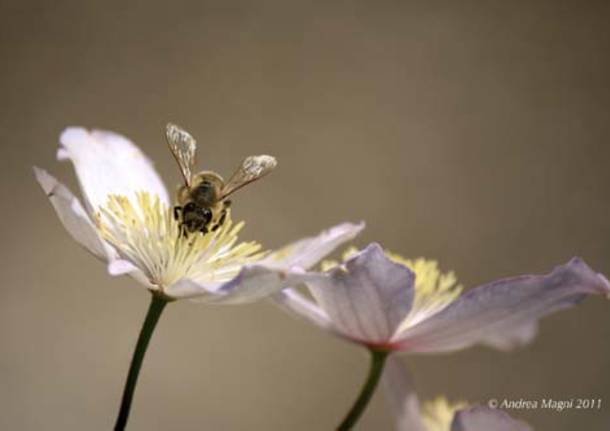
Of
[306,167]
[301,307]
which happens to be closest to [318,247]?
[301,307]

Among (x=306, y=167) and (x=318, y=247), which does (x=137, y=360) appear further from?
(x=306, y=167)

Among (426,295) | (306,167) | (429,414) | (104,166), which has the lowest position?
(429,414)

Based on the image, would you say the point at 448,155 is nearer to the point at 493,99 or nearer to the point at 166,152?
the point at 493,99

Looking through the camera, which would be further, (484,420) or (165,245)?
(165,245)

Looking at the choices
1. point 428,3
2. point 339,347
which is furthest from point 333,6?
point 339,347

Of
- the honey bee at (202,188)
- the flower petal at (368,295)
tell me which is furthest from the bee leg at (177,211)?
the flower petal at (368,295)

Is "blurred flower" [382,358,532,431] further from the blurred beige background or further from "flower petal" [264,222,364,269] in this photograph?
the blurred beige background

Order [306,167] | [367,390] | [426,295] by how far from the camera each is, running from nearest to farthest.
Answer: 1. [367,390]
2. [426,295]
3. [306,167]

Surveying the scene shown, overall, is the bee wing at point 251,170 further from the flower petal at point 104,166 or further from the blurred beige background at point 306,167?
the blurred beige background at point 306,167

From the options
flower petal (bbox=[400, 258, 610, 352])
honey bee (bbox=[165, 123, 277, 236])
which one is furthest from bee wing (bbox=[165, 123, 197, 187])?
flower petal (bbox=[400, 258, 610, 352])
